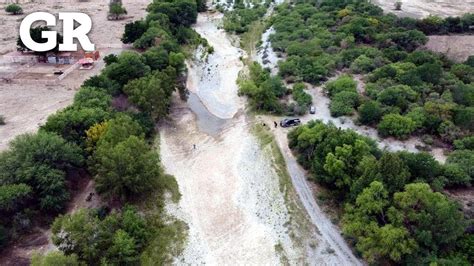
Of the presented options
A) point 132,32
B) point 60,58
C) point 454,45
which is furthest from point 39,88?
point 454,45

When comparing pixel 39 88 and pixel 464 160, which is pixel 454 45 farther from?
pixel 39 88

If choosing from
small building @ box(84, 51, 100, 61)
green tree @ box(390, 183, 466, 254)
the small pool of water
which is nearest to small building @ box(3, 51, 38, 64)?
small building @ box(84, 51, 100, 61)

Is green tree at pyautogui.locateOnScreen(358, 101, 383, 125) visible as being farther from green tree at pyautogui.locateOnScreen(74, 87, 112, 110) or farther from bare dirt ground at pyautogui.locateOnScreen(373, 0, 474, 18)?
bare dirt ground at pyautogui.locateOnScreen(373, 0, 474, 18)

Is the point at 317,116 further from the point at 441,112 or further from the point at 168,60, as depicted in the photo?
the point at 168,60

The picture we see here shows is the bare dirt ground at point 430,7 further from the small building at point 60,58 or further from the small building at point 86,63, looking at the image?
the small building at point 60,58

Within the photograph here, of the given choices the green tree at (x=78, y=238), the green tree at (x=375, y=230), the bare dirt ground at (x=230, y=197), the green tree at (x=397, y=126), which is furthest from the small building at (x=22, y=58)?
the green tree at (x=375, y=230)

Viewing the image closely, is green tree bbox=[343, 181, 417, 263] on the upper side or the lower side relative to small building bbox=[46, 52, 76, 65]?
lower

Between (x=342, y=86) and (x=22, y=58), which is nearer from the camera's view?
(x=342, y=86)
